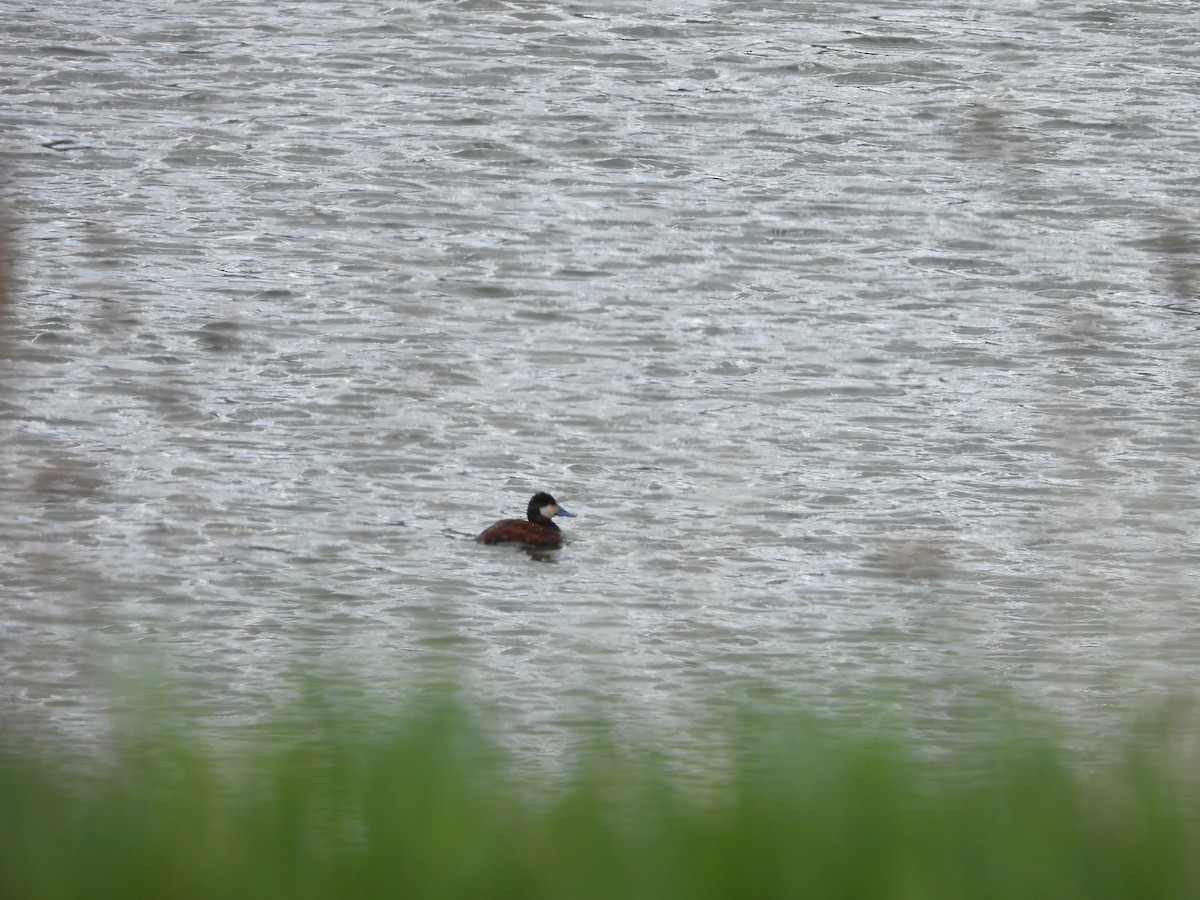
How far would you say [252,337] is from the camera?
13.9 meters

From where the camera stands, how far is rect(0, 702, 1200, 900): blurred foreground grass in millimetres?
2791

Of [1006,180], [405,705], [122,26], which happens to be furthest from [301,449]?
[122,26]

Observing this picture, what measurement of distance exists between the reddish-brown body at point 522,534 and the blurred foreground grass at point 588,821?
744cm

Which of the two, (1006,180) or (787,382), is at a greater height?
(1006,180)

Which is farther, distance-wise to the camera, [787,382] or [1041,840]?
[787,382]

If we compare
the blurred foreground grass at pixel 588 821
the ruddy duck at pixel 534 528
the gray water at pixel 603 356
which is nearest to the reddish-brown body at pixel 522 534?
the ruddy duck at pixel 534 528

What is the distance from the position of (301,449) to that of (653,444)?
86.5 inches

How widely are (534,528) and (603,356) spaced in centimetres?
331

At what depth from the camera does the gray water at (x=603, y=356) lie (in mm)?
4945

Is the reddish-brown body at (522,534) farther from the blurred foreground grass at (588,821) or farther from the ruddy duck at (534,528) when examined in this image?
the blurred foreground grass at (588,821)

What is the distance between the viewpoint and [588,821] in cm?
290

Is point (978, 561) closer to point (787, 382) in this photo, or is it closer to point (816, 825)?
point (787, 382)

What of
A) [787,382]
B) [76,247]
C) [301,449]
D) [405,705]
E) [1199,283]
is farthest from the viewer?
[76,247]

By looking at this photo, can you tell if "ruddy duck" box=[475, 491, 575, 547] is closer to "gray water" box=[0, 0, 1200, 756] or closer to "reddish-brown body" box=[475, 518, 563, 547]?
"reddish-brown body" box=[475, 518, 563, 547]
